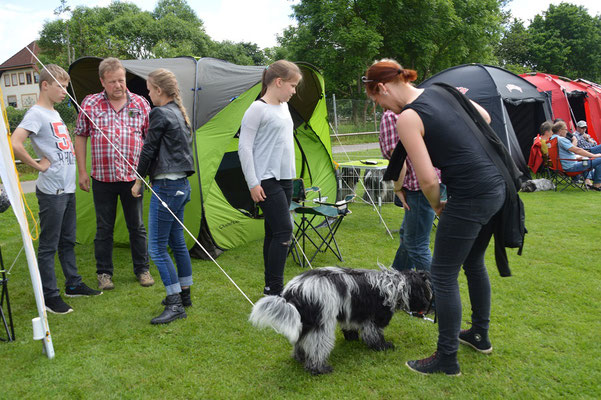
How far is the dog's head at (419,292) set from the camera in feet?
8.16

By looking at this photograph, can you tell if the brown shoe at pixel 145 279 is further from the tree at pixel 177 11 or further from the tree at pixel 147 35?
the tree at pixel 177 11

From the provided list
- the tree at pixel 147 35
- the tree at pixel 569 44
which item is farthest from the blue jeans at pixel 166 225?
the tree at pixel 569 44

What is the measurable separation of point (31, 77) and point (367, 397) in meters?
42.6

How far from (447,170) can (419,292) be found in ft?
2.72

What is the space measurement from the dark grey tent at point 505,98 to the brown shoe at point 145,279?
6.17 metres

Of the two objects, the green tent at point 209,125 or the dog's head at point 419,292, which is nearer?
the dog's head at point 419,292

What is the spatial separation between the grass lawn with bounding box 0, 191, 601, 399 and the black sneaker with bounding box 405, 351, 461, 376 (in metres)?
0.04

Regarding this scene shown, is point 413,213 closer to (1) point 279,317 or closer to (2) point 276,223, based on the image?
(2) point 276,223

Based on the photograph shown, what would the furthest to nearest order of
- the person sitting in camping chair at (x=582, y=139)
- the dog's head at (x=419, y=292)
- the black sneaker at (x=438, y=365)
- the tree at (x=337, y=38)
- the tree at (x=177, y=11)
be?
1. the tree at (x=177, y=11)
2. the tree at (x=337, y=38)
3. the person sitting in camping chair at (x=582, y=139)
4. the dog's head at (x=419, y=292)
5. the black sneaker at (x=438, y=365)

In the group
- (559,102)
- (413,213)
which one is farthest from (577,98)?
(413,213)

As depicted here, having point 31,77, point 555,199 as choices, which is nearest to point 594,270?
point 555,199

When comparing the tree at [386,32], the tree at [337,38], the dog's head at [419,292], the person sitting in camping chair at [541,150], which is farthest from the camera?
the tree at [386,32]

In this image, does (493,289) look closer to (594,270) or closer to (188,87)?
(594,270)

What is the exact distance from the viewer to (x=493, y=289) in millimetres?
3457
